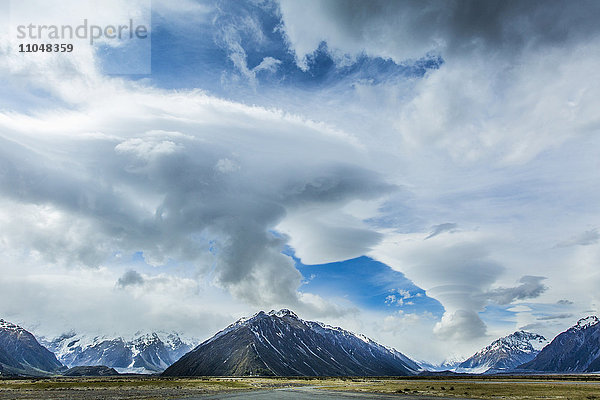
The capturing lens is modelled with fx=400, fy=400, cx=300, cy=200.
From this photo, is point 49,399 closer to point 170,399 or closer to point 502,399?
point 170,399

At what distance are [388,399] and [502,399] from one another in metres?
23.7

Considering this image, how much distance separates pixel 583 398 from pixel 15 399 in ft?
393

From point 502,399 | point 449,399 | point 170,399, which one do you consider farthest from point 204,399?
point 502,399

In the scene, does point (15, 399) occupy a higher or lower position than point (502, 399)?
higher

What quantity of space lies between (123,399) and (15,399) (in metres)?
24.8

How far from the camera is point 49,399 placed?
8769cm

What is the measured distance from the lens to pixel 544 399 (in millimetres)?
81312

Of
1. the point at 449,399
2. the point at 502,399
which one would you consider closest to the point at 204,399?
the point at 449,399

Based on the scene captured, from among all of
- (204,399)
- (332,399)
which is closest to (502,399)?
(332,399)

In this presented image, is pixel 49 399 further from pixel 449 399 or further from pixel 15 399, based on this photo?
pixel 449 399

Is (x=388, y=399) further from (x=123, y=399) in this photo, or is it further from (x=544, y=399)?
(x=123, y=399)

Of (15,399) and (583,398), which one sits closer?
(583,398)

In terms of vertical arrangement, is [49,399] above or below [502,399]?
above

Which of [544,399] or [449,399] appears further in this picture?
[449,399]
